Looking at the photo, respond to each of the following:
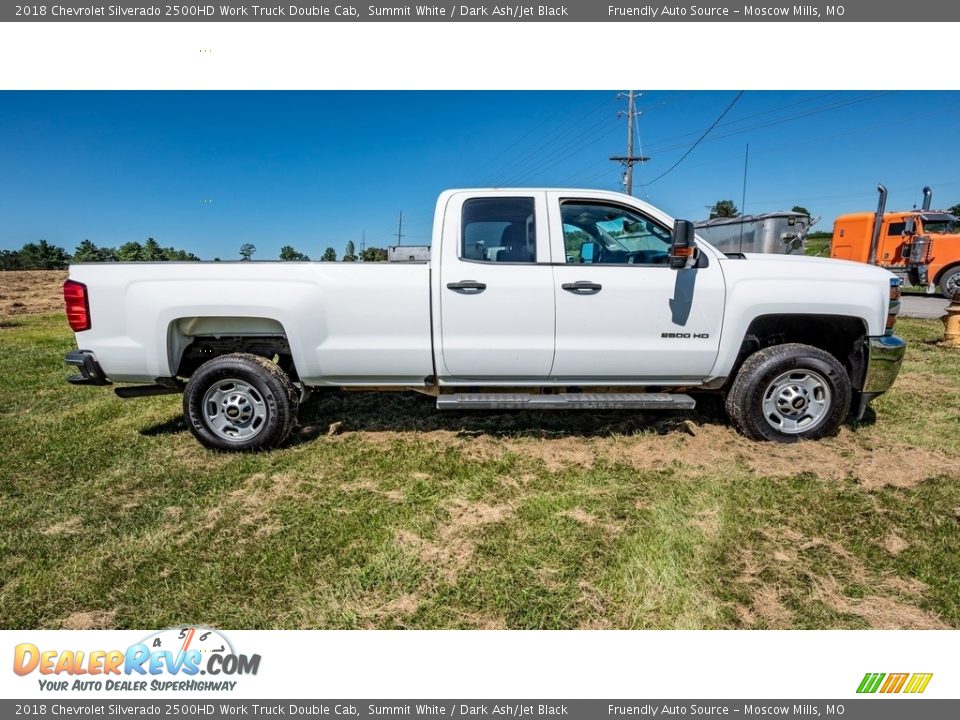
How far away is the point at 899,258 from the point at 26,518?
66.3 ft

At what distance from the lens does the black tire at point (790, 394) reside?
3.84 meters

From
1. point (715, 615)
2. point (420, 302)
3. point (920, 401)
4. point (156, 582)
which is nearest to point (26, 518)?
point (156, 582)

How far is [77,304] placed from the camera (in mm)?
3625

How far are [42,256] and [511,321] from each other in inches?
1562

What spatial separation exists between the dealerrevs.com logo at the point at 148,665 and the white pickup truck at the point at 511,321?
1901 mm

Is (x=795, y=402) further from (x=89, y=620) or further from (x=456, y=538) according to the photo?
(x=89, y=620)

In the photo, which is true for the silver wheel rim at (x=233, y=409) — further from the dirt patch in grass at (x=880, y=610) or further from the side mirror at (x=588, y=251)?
the dirt patch in grass at (x=880, y=610)

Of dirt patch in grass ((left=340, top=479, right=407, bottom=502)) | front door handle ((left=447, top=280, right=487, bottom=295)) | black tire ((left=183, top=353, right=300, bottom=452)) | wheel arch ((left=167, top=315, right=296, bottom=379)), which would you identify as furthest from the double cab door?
wheel arch ((left=167, top=315, right=296, bottom=379))

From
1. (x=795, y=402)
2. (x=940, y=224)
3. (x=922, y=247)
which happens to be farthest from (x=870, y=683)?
(x=940, y=224)

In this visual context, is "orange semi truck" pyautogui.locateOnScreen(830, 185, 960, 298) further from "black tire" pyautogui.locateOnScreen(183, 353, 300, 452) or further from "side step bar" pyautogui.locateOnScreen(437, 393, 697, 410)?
"black tire" pyautogui.locateOnScreen(183, 353, 300, 452)

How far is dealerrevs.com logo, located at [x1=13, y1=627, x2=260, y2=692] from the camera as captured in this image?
1993 millimetres

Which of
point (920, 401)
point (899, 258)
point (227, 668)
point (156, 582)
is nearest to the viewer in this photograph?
point (227, 668)

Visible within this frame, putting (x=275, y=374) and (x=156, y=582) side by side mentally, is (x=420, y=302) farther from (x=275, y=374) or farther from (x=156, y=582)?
(x=156, y=582)

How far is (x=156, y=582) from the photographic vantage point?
8.01 feet
